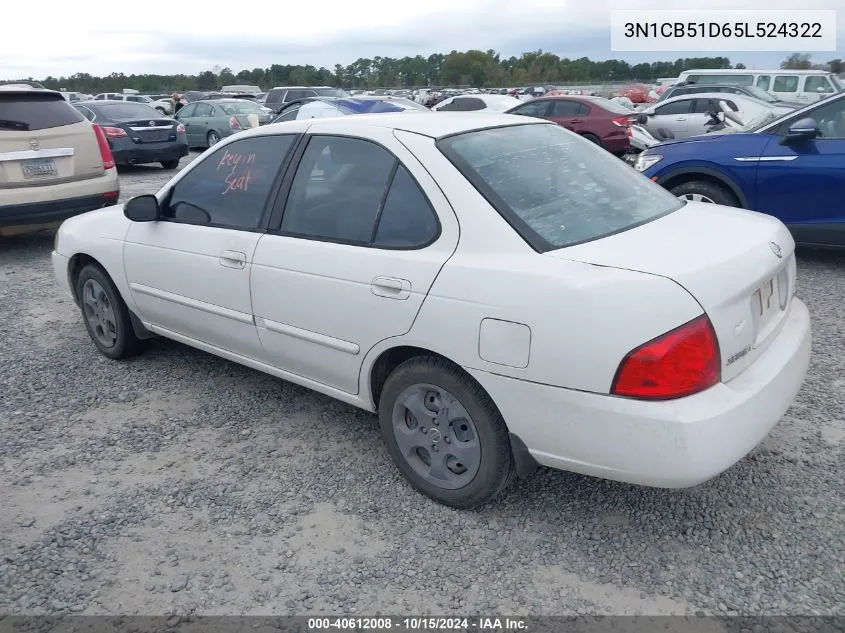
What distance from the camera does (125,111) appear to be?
14.2 m

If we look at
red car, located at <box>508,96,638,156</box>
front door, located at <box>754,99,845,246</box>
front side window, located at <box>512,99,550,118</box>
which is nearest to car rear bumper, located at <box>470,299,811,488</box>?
front door, located at <box>754,99,845,246</box>

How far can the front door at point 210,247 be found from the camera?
360 cm

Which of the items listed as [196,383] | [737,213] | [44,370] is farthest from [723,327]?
[44,370]

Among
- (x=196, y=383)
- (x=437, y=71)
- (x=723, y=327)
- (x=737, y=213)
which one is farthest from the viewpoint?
(x=437, y=71)

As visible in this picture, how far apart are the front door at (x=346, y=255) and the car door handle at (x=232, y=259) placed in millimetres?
107

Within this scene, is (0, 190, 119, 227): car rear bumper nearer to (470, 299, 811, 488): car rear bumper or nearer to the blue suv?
the blue suv

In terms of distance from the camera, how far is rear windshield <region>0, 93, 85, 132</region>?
280 inches

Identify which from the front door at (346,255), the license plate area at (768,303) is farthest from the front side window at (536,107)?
the license plate area at (768,303)

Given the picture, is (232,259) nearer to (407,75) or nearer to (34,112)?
(34,112)

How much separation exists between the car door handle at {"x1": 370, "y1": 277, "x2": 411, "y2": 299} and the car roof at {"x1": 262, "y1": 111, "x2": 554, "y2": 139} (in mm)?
687

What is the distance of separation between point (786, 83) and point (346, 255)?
22348 millimetres

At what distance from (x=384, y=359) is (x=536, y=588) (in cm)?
111

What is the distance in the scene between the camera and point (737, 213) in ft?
10.9

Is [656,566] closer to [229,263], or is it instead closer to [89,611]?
[89,611]
